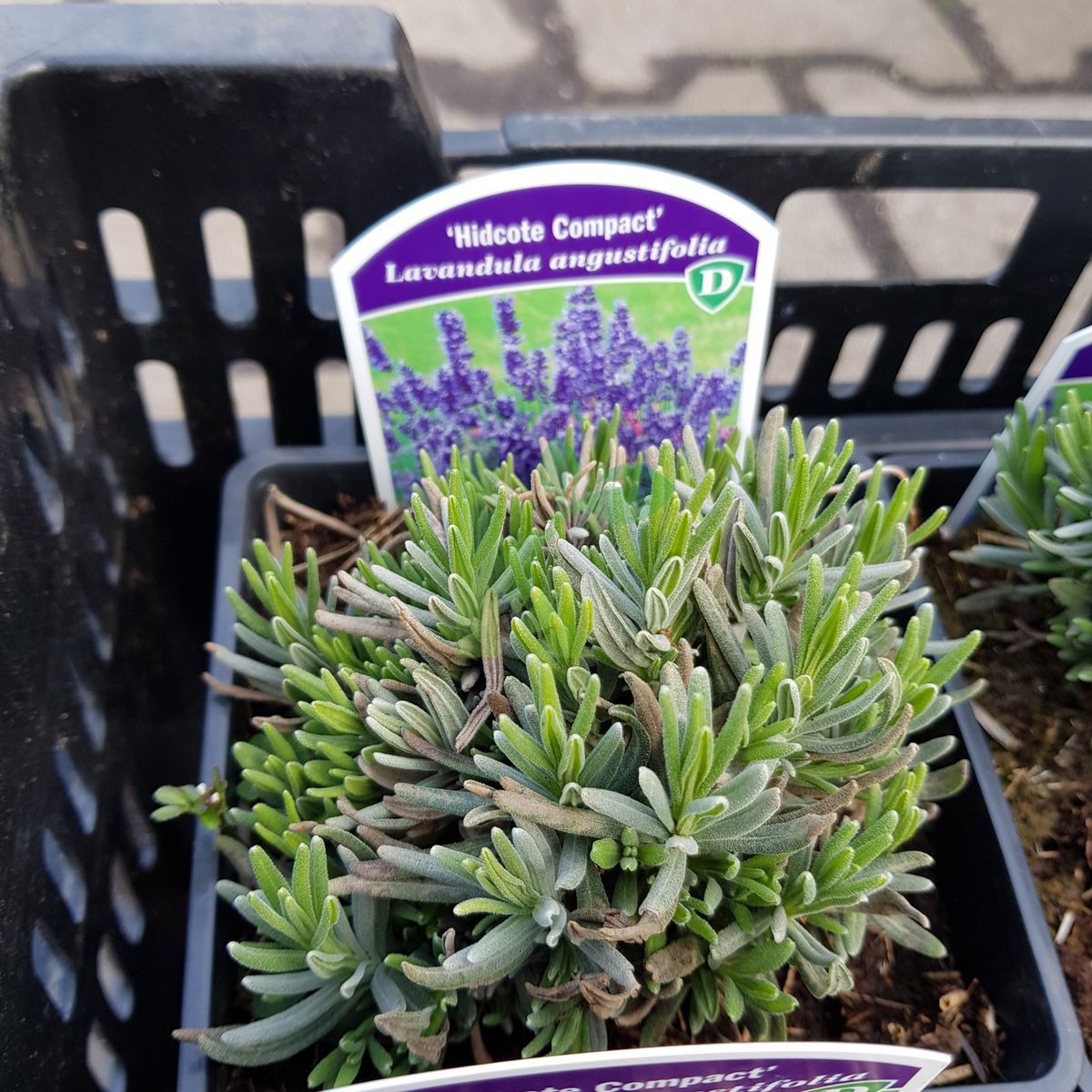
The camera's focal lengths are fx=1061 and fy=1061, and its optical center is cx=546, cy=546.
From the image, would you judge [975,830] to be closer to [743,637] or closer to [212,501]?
[743,637]

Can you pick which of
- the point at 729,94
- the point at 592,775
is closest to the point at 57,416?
the point at 592,775

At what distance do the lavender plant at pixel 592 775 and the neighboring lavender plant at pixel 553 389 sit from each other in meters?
0.20

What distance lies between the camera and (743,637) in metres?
0.59

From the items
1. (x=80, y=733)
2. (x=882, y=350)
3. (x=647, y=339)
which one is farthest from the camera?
(x=882, y=350)

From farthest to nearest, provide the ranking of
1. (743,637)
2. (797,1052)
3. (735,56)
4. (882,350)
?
1. (735,56)
2. (882,350)
3. (743,637)
4. (797,1052)

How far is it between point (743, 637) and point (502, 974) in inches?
8.6

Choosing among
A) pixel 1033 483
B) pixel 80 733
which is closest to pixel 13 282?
pixel 80 733

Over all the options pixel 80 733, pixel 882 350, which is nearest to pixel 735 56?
pixel 882 350

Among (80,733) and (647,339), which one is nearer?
(80,733)

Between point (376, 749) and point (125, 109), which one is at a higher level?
point (125, 109)

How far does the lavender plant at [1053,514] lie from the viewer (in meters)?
0.74

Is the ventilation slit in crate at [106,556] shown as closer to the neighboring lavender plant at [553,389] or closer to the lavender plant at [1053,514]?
the neighboring lavender plant at [553,389]

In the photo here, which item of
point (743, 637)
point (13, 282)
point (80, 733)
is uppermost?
point (13, 282)

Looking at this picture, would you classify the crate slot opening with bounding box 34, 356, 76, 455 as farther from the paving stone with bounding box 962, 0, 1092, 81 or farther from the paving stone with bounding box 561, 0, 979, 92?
the paving stone with bounding box 962, 0, 1092, 81
